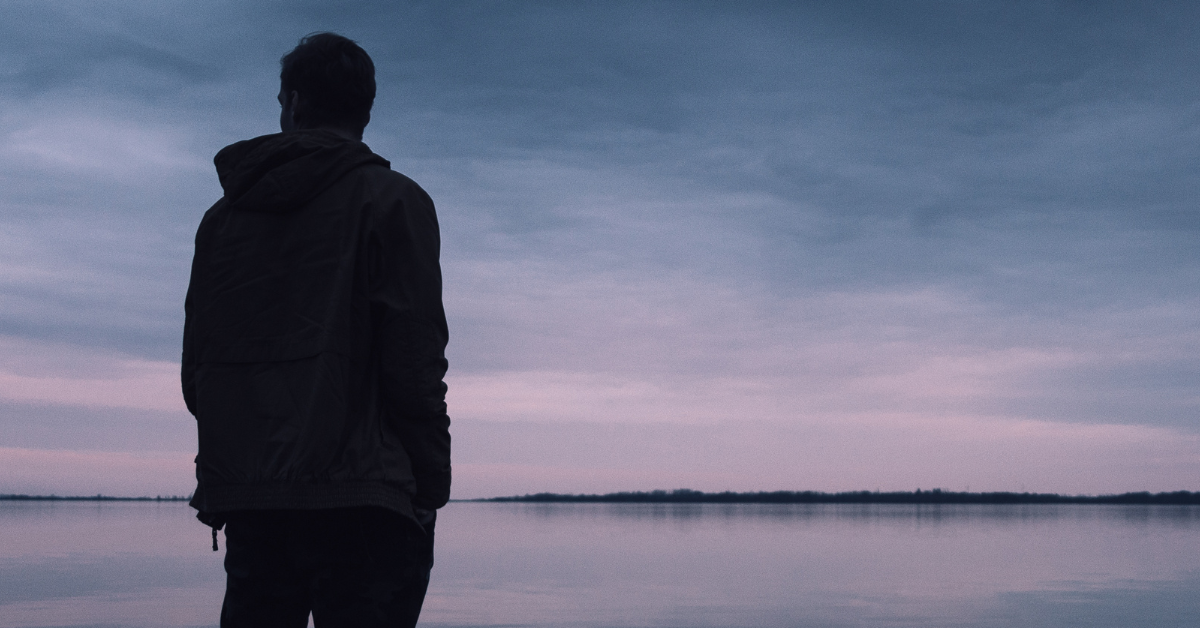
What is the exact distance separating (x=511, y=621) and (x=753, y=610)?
3701 mm

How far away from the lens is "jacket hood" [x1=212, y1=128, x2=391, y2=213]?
220 centimetres

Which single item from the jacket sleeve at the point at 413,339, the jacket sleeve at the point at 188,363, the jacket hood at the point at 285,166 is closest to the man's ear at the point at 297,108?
the jacket hood at the point at 285,166

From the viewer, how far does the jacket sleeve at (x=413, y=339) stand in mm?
2154

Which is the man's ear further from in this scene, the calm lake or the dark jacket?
the calm lake

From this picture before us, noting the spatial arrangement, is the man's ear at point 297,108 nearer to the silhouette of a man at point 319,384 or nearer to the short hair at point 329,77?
the short hair at point 329,77

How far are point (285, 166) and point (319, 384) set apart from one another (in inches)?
20.4

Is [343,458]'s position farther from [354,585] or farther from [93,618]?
[93,618]

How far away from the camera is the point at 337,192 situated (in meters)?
2.22

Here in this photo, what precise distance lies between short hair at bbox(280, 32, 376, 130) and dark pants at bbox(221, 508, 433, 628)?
977 mm

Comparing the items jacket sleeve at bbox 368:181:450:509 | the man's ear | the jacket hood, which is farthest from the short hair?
jacket sleeve at bbox 368:181:450:509

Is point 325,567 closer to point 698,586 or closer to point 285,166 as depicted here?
point 285,166

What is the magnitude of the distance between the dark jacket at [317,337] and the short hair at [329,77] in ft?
0.51

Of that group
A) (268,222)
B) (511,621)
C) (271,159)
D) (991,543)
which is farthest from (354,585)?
(991,543)

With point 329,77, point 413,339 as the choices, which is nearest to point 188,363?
point 413,339
